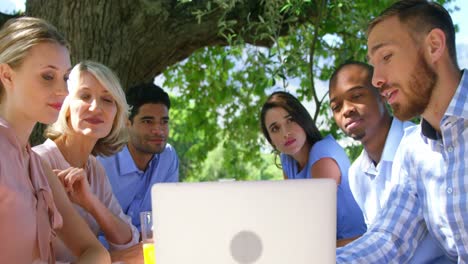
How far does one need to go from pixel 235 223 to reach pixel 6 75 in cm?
131

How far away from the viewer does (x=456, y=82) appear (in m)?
2.01

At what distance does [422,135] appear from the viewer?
201 cm

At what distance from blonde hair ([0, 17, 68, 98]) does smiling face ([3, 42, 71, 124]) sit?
18 mm

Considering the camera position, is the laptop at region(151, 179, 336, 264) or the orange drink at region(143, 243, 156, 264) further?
the orange drink at region(143, 243, 156, 264)

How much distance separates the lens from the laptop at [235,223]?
1.07 m

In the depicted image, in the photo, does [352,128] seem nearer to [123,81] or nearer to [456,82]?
[456,82]

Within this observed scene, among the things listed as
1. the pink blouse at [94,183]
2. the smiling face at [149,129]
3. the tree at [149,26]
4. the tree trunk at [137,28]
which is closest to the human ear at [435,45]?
the pink blouse at [94,183]

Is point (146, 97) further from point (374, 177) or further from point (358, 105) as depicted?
point (374, 177)

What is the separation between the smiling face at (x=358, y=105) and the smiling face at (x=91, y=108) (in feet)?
3.83

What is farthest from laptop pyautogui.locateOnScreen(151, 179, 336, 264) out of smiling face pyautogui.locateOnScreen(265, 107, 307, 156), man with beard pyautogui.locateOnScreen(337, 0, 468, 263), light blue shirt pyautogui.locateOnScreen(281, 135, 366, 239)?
smiling face pyautogui.locateOnScreen(265, 107, 307, 156)

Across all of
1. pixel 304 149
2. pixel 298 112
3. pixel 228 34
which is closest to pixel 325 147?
pixel 304 149

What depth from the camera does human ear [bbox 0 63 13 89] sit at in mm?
2084

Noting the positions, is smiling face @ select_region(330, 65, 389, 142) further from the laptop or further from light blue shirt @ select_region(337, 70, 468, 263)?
the laptop

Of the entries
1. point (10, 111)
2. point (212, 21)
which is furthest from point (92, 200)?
point (212, 21)
